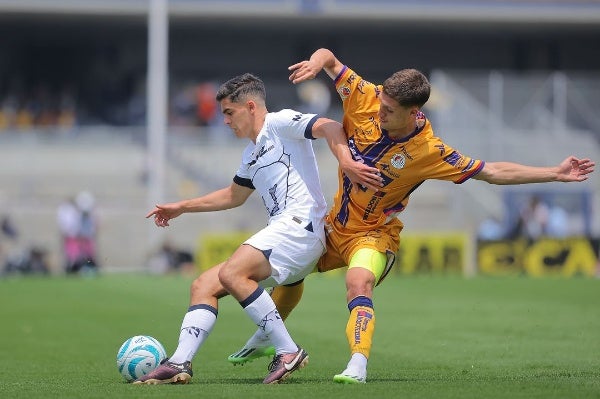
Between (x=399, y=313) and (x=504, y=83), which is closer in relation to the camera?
(x=399, y=313)

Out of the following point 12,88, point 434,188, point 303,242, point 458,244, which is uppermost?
point 12,88

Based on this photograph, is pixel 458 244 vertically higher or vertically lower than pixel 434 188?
lower

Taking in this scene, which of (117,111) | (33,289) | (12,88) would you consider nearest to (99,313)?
(33,289)

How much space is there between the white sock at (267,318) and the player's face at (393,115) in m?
1.54

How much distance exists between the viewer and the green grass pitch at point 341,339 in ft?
27.0

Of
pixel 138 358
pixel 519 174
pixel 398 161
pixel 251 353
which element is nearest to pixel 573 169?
pixel 519 174

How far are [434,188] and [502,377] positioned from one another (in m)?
23.9

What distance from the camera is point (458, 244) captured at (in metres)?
27.2

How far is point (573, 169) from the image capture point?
8.98 meters

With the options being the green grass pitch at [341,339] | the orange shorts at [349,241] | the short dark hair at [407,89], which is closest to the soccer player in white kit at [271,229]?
the orange shorts at [349,241]

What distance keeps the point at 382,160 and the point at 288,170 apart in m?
0.72

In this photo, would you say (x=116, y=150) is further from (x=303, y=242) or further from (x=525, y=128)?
(x=303, y=242)

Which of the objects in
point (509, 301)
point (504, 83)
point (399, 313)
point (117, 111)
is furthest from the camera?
point (117, 111)

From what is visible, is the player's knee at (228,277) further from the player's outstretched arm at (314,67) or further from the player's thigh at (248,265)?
the player's outstretched arm at (314,67)
